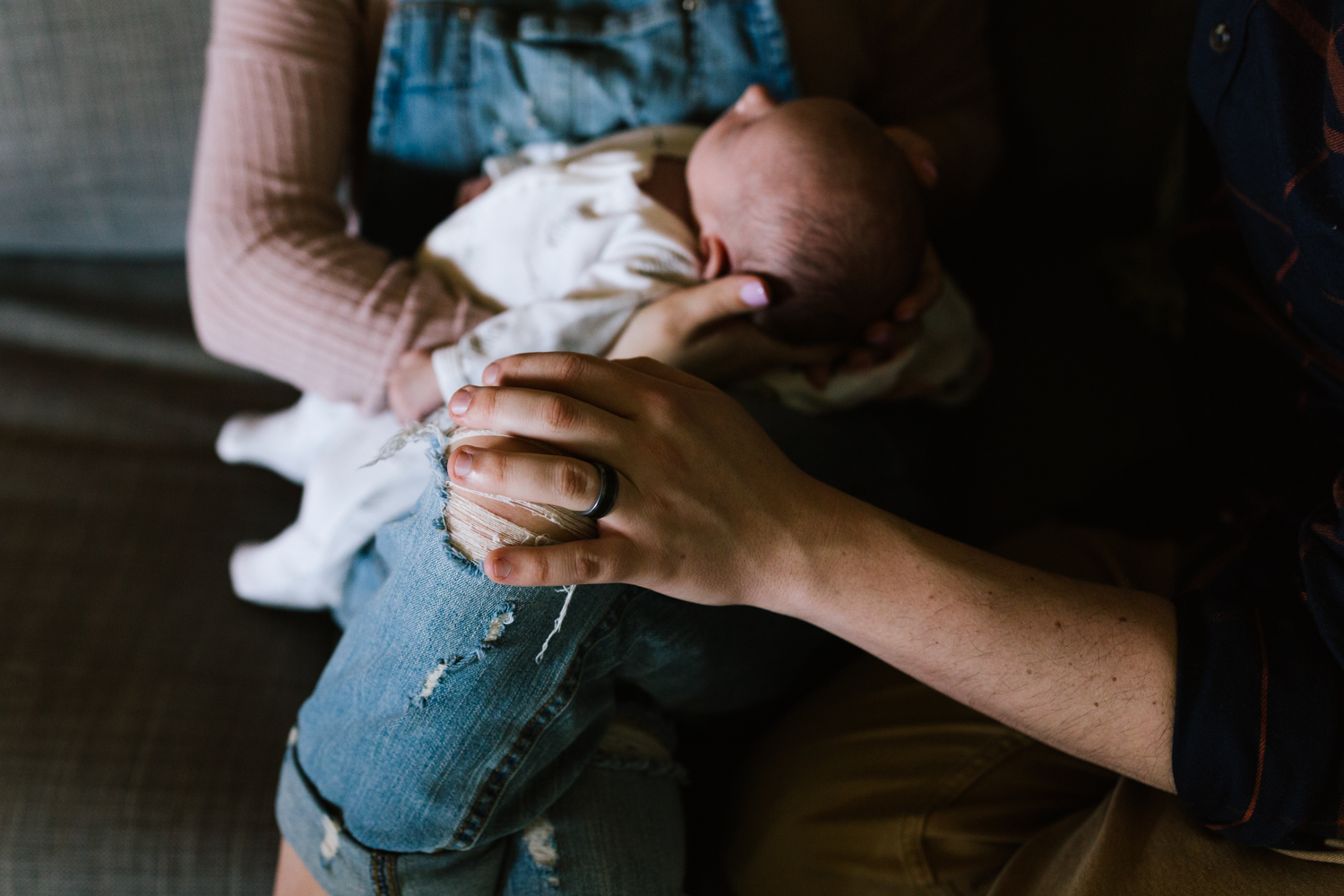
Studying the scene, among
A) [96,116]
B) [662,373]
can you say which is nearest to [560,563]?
[662,373]

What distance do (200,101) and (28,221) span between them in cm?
32

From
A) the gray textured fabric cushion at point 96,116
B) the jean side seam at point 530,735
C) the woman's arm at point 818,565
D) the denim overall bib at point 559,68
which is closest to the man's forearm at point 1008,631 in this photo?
the woman's arm at point 818,565

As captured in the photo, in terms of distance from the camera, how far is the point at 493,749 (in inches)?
25.3

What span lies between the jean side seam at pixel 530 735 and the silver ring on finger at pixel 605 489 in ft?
0.40

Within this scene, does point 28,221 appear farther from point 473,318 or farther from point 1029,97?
point 1029,97

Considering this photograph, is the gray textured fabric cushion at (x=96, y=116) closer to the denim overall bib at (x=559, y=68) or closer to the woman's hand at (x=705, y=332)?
the denim overall bib at (x=559, y=68)

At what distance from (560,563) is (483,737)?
0.19 metres

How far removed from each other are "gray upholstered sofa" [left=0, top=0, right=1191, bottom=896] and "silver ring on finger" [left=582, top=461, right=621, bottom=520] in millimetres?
559

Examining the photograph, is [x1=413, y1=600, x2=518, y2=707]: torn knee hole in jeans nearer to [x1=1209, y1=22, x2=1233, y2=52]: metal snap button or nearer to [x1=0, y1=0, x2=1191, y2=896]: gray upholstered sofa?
[x1=0, y1=0, x2=1191, y2=896]: gray upholstered sofa

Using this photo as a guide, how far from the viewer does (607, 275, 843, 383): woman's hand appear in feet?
2.68

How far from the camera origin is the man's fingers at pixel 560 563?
0.54m

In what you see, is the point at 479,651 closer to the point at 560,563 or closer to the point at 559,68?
the point at 560,563

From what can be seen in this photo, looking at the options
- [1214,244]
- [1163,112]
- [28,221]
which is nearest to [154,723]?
[28,221]

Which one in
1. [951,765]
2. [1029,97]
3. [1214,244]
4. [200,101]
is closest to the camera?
[951,765]
